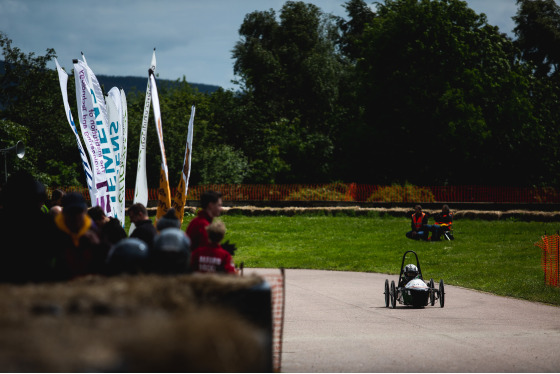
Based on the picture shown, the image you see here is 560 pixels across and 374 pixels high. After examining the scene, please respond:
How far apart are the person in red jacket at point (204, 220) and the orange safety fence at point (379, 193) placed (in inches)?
1287

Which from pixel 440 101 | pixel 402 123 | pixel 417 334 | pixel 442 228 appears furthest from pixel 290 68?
pixel 417 334

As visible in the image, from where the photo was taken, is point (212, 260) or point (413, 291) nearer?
point (212, 260)

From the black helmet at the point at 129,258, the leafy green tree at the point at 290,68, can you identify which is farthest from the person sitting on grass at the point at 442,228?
the leafy green tree at the point at 290,68

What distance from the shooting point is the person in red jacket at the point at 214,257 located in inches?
283

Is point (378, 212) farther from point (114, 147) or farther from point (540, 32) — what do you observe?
point (540, 32)

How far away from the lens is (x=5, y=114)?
187ft

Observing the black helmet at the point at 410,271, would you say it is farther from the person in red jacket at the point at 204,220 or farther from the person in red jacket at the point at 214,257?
the person in red jacket at the point at 214,257

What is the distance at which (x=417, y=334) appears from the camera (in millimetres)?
11195

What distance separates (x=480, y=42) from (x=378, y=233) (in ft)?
72.1

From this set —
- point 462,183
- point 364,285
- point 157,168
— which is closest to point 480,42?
point 462,183

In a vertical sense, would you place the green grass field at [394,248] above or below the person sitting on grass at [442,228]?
below

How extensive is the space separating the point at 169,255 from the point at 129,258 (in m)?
0.27

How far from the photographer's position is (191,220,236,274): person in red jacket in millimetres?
7199

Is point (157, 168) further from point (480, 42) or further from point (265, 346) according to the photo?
point (265, 346)
